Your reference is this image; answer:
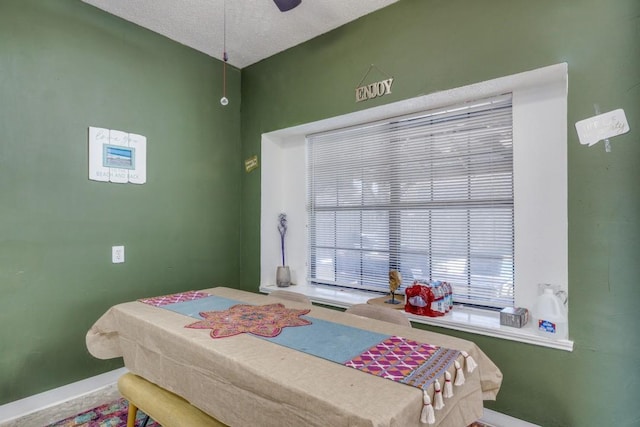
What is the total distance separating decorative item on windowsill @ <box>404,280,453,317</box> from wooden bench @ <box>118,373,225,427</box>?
1347 mm

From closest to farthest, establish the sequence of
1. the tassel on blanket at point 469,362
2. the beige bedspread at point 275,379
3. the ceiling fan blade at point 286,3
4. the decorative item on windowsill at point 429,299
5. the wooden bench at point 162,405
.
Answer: the beige bedspread at point 275,379, the tassel on blanket at point 469,362, the wooden bench at point 162,405, the ceiling fan blade at point 286,3, the decorative item on windowsill at point 429,299

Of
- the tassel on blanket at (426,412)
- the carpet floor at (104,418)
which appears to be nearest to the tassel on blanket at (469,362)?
the tassel on blanket at (426,412)

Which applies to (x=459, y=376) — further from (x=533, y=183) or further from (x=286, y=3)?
(x=286, y=3)

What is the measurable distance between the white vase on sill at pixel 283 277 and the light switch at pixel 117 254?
1.27 metres

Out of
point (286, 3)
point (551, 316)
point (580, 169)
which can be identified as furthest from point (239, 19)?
point (551, 316)

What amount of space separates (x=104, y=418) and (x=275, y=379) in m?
1.77

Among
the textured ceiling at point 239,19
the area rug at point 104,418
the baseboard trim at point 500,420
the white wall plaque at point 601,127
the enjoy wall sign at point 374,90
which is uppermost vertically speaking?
the textured ceiling at point 239,19

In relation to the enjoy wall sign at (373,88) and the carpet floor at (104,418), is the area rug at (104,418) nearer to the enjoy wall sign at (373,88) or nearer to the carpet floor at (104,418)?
the carpet floor at (104,418)

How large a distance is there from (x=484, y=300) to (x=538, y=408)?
25.2 inches

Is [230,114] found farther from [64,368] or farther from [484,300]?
[484,300]

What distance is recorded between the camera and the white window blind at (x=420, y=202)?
7.38 feet

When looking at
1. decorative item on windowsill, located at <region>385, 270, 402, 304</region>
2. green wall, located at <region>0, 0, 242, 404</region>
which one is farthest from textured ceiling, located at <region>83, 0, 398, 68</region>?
decorative item on windowsill, located at <region>385, 270, 402, 304</region>

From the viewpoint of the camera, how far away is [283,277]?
318 cm

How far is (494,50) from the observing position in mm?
2002
